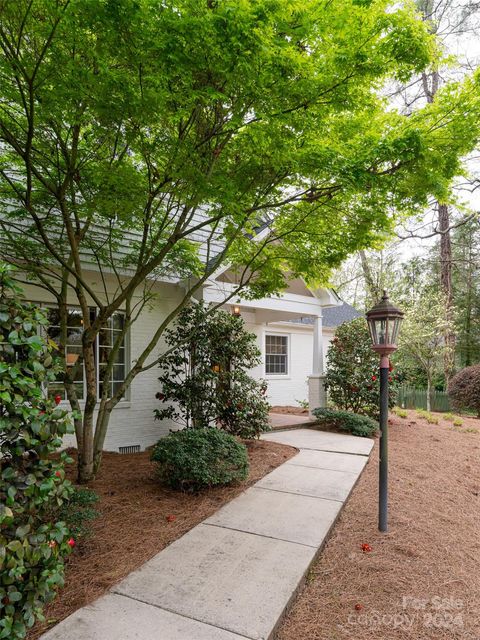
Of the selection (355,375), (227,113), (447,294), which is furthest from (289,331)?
(227,113)

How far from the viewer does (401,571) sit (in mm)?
3277

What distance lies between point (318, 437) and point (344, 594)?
17.4 ft

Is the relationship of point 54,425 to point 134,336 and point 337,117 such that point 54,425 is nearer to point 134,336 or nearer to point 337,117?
point 337,117

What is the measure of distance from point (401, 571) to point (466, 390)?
1209 centimetres

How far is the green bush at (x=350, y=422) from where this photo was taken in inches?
332

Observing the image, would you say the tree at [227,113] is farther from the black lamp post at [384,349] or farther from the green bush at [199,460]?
the black lamp post at [384,349]

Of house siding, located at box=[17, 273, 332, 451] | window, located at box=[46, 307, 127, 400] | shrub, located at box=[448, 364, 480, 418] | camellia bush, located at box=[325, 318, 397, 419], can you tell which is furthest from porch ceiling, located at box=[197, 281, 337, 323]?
shrub, located at box=[448, 364, 480, 418]

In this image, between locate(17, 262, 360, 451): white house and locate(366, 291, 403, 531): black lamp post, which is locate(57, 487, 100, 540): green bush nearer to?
locate(17, 262, 360, 451): white house

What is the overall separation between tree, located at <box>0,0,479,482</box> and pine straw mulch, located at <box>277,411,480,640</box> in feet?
9.59

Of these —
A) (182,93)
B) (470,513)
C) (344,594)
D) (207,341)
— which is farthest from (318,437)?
(182,93)

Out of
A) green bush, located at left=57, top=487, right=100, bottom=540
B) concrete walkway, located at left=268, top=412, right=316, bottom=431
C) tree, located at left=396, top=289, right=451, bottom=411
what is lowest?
concrete walkway, located at left=268, top=412, right=316, bottom=431

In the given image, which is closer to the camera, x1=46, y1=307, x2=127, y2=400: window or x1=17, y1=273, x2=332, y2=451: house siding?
x1=46, y1=307, x2=127, y2=400: window

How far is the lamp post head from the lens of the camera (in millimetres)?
4094

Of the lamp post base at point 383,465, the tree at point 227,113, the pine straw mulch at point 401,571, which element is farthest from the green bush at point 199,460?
the lamp post base at point 383,465
